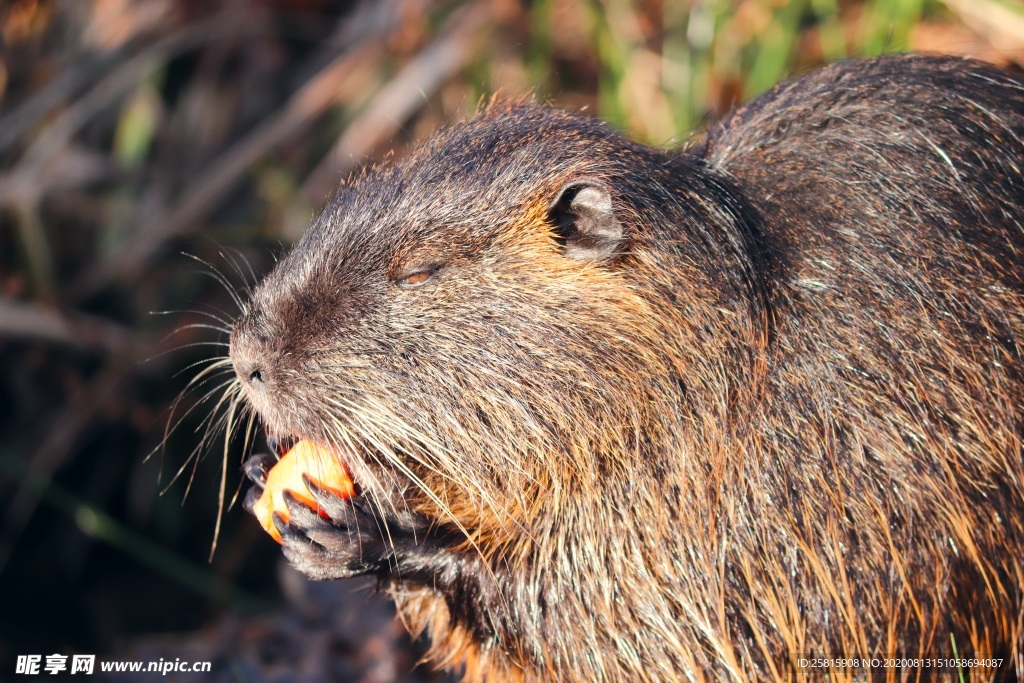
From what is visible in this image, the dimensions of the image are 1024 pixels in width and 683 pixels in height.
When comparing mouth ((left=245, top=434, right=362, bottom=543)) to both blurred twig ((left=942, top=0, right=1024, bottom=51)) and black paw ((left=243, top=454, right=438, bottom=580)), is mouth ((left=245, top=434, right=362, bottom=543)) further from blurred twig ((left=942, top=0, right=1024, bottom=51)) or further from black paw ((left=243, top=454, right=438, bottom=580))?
blurred twig ((left=942, top=0, right=1024, bottom=51))

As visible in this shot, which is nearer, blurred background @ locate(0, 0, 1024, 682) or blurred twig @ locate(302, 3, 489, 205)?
blurred background @ locate(0, 0, 1024, 682)

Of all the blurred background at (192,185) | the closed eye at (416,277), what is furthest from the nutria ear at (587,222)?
the blurred background at (192,185)

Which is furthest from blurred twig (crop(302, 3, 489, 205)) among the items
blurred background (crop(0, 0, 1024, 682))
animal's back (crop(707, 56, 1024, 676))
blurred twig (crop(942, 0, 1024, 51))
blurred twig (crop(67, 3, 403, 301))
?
animal's back (crop(707, 56, 1024, 676))

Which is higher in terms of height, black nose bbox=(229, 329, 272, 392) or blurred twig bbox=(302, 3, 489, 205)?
blurred twig bbox=(302, 3, 489, 205)

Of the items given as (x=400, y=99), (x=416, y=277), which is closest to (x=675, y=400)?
(x=416, y=277)

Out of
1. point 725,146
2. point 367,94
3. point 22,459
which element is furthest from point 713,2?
point 22,459

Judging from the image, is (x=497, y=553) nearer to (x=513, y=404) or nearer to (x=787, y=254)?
(x=513, y=404)

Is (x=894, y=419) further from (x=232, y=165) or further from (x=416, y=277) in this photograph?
(x=232, y=165)
